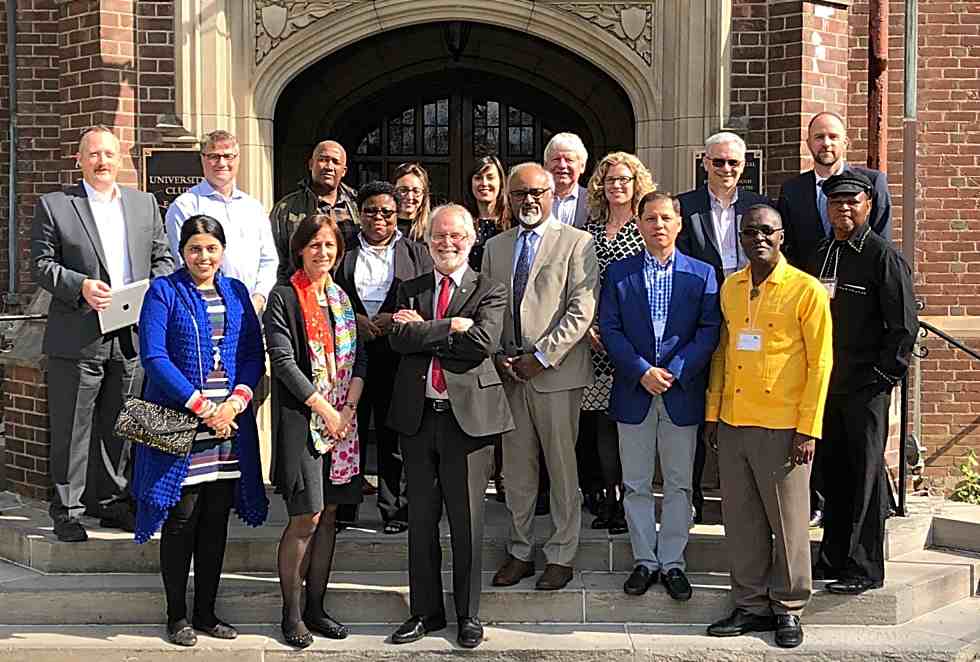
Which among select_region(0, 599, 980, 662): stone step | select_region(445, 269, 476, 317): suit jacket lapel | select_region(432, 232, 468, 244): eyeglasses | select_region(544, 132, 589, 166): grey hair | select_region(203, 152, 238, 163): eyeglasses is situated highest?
select_region(544, 132, 589, 166): grey hair

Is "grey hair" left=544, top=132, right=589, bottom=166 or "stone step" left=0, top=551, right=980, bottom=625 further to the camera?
"grey hair" left=544, top=132, right=589, bottom=166

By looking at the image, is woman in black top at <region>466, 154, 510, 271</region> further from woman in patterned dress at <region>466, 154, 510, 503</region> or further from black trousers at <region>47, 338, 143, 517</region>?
black trousers at <region>47, 338, 143, 517</region>

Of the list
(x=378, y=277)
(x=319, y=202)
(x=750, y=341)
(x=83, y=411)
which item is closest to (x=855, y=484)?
(x=750, y=341)

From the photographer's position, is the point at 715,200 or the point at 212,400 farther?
the point at 715,200

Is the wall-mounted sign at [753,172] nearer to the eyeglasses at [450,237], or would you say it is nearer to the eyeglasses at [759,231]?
the eyeglasses at [759,231]

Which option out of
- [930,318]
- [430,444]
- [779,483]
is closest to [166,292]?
[430,444]

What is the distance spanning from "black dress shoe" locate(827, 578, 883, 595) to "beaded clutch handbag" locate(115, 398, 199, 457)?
10.5ft

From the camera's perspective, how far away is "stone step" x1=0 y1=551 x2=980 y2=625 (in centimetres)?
595

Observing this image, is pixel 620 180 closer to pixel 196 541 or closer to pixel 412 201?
pixel 412 201

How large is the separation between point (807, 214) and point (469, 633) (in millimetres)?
2740

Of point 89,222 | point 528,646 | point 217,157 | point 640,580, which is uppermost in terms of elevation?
point 217,157

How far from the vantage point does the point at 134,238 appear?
6.42 m

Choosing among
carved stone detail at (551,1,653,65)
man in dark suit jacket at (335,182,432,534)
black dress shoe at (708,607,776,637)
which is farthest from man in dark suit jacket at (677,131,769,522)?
carved stone detail at (551,1,653,65)

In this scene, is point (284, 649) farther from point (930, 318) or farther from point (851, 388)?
point (930, 318)
